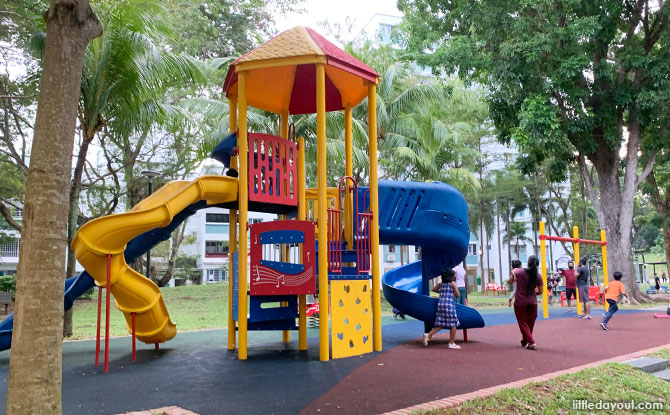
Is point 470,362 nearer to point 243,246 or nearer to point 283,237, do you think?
point 283,237

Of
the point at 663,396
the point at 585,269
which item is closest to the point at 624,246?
the point at 585,269

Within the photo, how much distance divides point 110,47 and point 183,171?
15.2 m

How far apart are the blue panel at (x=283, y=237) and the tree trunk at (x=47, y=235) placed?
16.0 ft

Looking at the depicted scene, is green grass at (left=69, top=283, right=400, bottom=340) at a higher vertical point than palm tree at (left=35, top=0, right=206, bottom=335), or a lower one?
lower

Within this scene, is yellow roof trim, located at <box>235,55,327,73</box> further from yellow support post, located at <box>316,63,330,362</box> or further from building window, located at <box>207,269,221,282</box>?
building window, located at <box>207,269,221,282</box>

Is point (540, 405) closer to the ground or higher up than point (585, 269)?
closer to the ground

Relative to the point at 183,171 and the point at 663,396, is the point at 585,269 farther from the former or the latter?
the point at 183,171

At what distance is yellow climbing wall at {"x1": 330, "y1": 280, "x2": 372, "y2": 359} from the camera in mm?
8242

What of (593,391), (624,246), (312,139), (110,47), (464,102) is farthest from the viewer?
(464,102)

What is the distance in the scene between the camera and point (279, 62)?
835 cm

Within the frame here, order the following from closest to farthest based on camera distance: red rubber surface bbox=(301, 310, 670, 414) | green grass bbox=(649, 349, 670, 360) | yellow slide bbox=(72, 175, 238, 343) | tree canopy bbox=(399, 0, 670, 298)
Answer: red rubber surface bbox=(301, 310, 670, 414), yellow slide bbox=(72, 175, 238, 343), green grass bbox=(649, 349, 670, 360), tree canopy bbox=(399, 0, 670, 298)

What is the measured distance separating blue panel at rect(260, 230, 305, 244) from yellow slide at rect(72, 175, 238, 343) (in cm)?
86

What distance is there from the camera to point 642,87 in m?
18.2

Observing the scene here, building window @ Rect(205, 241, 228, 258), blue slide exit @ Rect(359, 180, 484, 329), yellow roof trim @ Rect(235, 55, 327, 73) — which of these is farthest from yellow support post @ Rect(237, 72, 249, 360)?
building window @ Rect(205, 241, 228, 258)
